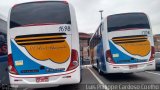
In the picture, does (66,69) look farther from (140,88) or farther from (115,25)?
(115,25)

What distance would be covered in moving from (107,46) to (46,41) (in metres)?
5.10

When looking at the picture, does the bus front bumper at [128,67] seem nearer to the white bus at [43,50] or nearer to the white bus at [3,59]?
the white bus at [43,50]

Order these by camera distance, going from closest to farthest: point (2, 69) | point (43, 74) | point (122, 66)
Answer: point (43, 74), point (2, 69), point (122, 66)

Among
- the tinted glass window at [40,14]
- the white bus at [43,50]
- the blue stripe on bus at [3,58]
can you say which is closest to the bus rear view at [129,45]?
the white bus at [43,50]

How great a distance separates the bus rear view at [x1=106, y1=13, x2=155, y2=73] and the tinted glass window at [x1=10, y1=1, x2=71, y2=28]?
474 centimetres

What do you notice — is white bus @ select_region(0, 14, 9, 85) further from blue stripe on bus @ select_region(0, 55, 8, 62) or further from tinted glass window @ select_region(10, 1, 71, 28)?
tinted glass window @ select_region(10, 1, 71, 28)

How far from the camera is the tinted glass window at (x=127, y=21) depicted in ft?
50.0

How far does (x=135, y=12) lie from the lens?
51.3 ft

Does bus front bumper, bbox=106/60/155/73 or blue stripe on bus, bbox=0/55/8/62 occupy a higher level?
blue stripe on bus, bbox=0/55/8/62

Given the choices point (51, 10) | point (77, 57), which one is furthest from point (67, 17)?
point (77, 57)

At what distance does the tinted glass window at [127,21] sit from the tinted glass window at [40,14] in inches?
185

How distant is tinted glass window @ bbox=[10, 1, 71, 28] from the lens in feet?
35.3

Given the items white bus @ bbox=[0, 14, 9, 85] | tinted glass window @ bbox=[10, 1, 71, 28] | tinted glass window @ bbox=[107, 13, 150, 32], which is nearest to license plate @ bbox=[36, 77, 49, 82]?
white bus @ bbox=[0, 14, 9, 85]

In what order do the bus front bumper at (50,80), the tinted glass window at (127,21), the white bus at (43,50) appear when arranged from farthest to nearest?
the tinted glass window at (127,21), the white bus at (43,50), the bus front bumper at (50,80)
